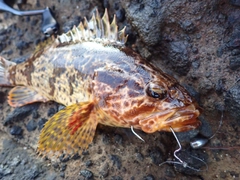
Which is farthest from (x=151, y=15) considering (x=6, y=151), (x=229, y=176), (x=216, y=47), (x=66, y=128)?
(x=6, y=151)

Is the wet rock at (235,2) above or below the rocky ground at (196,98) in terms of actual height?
above

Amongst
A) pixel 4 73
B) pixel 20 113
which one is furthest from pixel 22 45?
pixel 20 113

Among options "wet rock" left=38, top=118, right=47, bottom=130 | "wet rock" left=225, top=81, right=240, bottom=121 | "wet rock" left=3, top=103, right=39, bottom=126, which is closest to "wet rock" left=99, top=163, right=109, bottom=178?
"wet rock" left=38, top=118, right=47, bottom=130

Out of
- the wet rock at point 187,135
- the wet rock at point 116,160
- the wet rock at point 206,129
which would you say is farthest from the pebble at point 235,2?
the wet rock at point 116,160

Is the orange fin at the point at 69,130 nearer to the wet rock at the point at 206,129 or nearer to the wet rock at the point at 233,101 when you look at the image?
the wet rock at the point at 206,129

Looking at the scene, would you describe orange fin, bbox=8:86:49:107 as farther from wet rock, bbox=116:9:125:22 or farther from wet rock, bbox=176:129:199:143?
wet rock, bbox=176:129:199:143

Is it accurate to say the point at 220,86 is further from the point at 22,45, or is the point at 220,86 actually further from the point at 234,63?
the point at 22,45
